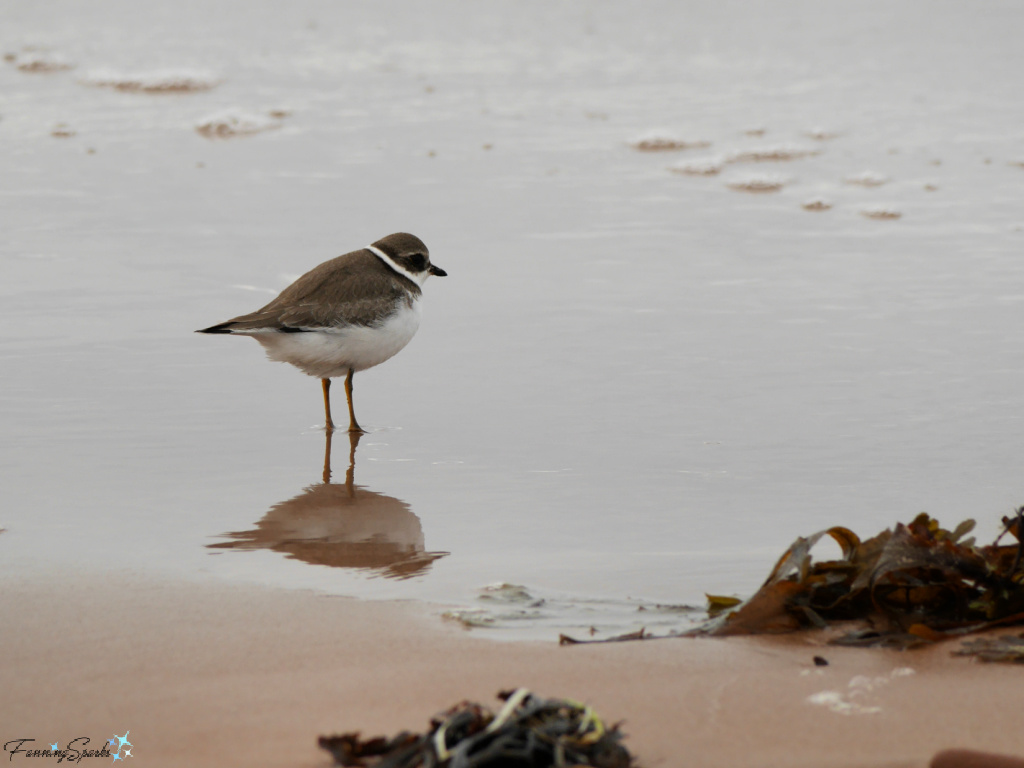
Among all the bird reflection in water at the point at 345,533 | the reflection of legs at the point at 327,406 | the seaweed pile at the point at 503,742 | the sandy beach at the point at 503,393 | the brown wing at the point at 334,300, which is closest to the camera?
the seaweed pile at the point at 503,742

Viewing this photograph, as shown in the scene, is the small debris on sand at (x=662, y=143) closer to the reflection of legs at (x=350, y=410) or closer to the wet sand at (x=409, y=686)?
the reflection of legs at (x=350, y=410)

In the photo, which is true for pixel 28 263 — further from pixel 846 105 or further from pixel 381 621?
pixel 846 105

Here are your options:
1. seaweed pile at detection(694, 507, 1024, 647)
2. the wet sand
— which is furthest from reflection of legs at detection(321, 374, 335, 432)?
seaweed pile at detection(694, 507, 1024, 647)

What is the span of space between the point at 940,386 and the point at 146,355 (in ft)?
12.8

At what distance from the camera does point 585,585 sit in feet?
12.8

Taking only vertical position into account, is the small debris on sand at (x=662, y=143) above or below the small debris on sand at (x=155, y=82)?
below

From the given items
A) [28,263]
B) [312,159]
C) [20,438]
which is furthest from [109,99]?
[20,438]

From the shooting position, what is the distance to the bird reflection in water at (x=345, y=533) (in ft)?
13.6

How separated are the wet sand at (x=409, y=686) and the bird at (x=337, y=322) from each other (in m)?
2.30

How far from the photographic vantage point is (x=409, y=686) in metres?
2.99

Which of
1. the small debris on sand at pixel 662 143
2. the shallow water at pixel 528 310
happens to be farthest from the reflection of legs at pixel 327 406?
the small debris on sand at pixel 662 143

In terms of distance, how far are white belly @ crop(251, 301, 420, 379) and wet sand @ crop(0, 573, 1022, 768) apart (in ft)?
8.04

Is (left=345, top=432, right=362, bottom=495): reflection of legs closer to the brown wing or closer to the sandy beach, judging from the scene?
the sandy beach

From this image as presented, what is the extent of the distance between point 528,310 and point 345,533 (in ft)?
8.71
